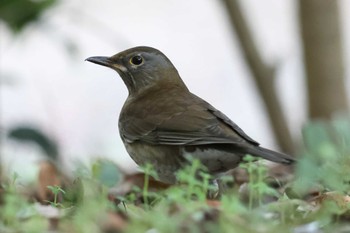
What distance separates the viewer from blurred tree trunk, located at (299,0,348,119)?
740cm

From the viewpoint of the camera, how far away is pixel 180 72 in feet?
44.2

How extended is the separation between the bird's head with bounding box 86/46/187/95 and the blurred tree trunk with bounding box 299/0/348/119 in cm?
159

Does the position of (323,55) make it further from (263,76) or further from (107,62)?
(107,62)

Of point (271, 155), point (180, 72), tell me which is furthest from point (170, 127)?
point (180, 72)

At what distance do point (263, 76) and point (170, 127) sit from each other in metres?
2.93

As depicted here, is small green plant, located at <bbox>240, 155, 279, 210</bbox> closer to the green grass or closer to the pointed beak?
the green grass

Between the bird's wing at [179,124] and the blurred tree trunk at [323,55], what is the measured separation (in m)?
1.99

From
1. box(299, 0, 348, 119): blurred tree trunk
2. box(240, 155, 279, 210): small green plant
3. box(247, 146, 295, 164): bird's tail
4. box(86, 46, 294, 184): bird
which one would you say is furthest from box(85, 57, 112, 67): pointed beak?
box(240, 155, 279, 210): small green plant

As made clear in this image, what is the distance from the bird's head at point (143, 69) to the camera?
20.4 feet

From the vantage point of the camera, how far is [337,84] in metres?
7.51

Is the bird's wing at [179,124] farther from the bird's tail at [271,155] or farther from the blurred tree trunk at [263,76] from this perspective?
the blurred tree trunk at [263,76]

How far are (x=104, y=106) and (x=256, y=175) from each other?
8843 millimetres

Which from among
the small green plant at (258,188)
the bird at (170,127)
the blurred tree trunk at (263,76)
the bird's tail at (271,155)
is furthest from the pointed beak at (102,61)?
the small green plant at (258,188)

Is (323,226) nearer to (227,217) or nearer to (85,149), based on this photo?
(227,217)
